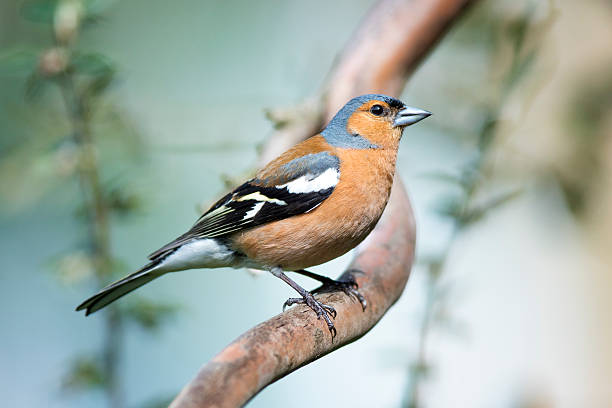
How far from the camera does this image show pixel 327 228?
2475mm

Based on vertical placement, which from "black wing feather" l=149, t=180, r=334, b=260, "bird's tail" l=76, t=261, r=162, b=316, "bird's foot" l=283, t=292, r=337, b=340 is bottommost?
"bird's foot" l=283, t=292, r=337, b=340

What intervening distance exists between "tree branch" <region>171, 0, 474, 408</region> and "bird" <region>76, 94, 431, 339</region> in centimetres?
14

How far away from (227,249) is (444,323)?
0.97 m

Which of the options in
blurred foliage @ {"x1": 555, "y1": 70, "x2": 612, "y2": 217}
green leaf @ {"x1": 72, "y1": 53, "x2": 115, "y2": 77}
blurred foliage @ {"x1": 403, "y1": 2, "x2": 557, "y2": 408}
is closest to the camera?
green leaf @ {"x1": 72, "y1": 53, "x2": 115, "y2": 77}

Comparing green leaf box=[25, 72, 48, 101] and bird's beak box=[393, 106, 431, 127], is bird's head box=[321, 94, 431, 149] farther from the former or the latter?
green leaf box=[25, 72, 48, 101]

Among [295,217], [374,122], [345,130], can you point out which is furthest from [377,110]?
[295,217]

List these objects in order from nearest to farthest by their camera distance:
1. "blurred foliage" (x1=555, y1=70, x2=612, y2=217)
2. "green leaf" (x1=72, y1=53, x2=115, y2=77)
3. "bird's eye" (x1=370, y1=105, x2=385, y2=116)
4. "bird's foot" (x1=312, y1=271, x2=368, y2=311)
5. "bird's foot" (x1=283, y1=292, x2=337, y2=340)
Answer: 1. "bird's foot" (x1=283, y1=292, x2=337, y2=340)
2. "bird's foot" (x1=312, y1=271, x2=368, y2=311)
3. "green leaf" (x1=72, y1=53, x2=115, y2=77)
4. "bird's eye" (x1=370, y1=105, x2=385, y2=116)
5. "blurred foliage" (x1=555, y1=70, x2=612, y2=217)

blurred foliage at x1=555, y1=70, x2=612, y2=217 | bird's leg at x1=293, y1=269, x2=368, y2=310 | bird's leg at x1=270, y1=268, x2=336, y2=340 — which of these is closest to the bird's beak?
bird's leg at x1=293, y1=269, x2=368, y2=310

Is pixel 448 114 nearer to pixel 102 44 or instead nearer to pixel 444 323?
pixel 444 323

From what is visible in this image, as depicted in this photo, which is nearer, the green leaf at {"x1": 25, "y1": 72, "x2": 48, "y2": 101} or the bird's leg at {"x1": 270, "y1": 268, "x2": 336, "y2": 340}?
the bird's leg at {"x1": 270, "y1": 268, "x2": 336, "y2": 340}

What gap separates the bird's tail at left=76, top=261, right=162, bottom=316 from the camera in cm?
227

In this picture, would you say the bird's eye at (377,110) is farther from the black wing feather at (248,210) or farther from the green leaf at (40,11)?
the green leaf at (40,11)

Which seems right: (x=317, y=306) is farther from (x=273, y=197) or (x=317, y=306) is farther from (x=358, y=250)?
(x=358, y=250)

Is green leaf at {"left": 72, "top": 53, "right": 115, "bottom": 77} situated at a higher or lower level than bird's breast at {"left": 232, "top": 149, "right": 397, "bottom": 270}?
higher
